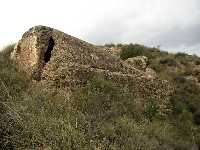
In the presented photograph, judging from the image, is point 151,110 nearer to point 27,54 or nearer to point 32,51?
point 32,51

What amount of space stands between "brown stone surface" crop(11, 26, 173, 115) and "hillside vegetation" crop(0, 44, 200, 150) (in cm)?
44

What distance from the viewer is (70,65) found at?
17703 mm

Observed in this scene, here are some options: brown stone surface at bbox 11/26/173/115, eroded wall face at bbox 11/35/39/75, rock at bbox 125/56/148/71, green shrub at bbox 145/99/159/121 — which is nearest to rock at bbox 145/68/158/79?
Answer: rock at bbox 125/56/148/71

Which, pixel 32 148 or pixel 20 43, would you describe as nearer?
pixel 32 148

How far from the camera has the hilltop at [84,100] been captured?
1263 centimetres

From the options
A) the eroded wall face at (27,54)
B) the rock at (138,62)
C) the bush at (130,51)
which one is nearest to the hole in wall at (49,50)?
the eroded wall face at (27,54)

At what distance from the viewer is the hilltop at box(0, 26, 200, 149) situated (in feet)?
41.4

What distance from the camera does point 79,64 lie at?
18.0 metres

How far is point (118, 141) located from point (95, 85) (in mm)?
3417

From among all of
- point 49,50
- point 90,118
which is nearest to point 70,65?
point 49,50

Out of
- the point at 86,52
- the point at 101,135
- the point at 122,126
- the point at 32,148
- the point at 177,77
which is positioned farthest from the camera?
the point at 177,77

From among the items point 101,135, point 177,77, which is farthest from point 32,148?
point 177,77

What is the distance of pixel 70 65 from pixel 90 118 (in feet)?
11.1

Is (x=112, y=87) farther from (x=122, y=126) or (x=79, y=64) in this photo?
(x=122, y=126)
